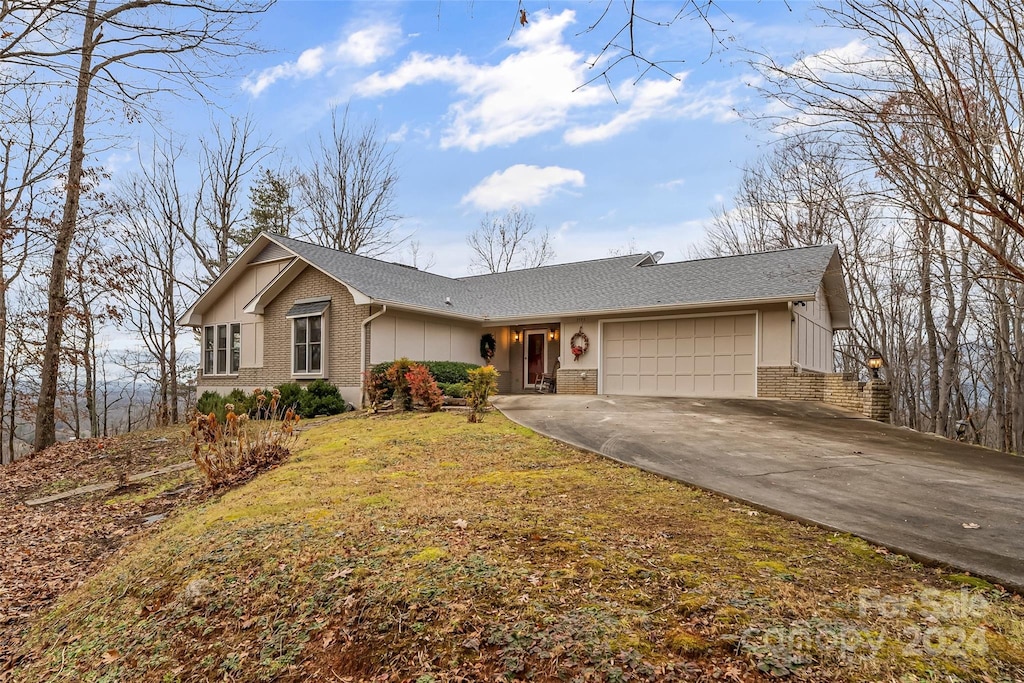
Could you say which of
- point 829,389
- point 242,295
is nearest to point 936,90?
point 829,389

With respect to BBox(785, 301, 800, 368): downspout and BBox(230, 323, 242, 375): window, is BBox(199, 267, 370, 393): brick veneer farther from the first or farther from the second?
BBox(785, 301, 800, 368): downspout

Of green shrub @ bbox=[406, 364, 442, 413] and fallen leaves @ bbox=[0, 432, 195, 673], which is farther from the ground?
green shrub @ bbox=[406, 364, 442, 413]

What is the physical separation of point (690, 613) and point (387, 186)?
24563 millimetres

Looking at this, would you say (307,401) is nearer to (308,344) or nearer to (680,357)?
(308,344)

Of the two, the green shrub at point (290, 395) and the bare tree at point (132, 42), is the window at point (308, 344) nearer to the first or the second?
the green shrub at point (290, 395)

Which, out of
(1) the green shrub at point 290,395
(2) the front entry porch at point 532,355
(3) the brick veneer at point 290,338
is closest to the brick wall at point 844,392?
(2) the front entry porch at point 532,355

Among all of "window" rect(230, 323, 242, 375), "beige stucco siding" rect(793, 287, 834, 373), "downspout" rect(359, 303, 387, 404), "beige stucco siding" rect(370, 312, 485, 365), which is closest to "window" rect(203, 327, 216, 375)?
"window" rect(230, 323, 242, 375)

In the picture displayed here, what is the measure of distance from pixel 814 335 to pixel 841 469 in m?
11.3

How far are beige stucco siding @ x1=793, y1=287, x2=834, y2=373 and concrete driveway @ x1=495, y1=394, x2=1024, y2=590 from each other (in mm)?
3278

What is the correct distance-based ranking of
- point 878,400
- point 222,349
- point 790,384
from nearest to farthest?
point 878,400
point 790,384
point 222,349

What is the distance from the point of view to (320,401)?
13273mm

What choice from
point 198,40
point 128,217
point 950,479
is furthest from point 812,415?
point 128,217

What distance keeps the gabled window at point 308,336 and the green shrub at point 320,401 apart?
38.9 inches

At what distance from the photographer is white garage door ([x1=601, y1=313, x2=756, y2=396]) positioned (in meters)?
13.7
